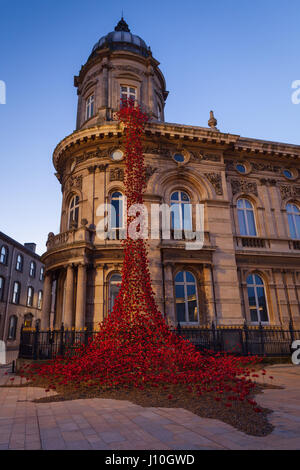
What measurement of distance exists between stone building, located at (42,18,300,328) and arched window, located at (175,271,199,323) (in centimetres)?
6

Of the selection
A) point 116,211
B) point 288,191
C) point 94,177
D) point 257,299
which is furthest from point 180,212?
point 288,191

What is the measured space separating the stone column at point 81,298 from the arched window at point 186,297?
513 cm

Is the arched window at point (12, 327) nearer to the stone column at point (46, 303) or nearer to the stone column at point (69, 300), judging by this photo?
the stone column at point (46, 303)

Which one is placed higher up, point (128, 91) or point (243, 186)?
point (128, 91)

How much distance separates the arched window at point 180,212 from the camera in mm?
18141

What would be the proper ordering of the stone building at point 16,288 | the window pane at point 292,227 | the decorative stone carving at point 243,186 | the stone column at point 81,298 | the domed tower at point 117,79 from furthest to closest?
the stone building at point 16,288 < the domed tower at point 117,79 < the window pane at point 292,227 < the decorative stone carving at point 243,186 < the stone column at point 81,298

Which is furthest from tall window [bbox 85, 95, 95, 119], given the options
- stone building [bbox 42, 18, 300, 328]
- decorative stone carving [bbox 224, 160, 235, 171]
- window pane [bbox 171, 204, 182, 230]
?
decorative stone carving [bbox 224, 160, 235, 171]

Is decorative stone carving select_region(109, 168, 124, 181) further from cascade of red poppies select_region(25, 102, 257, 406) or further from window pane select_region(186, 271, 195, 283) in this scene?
window pane select_region(186, 271, 195, 283)

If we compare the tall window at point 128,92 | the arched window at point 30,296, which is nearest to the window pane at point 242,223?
A: the tall window at point 128,92

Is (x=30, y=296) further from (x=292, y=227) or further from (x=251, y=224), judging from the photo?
(x=292, y=227)

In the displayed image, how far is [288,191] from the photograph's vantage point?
20.7 metres

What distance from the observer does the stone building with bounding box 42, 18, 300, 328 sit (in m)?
16.3

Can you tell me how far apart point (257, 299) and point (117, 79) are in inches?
747
